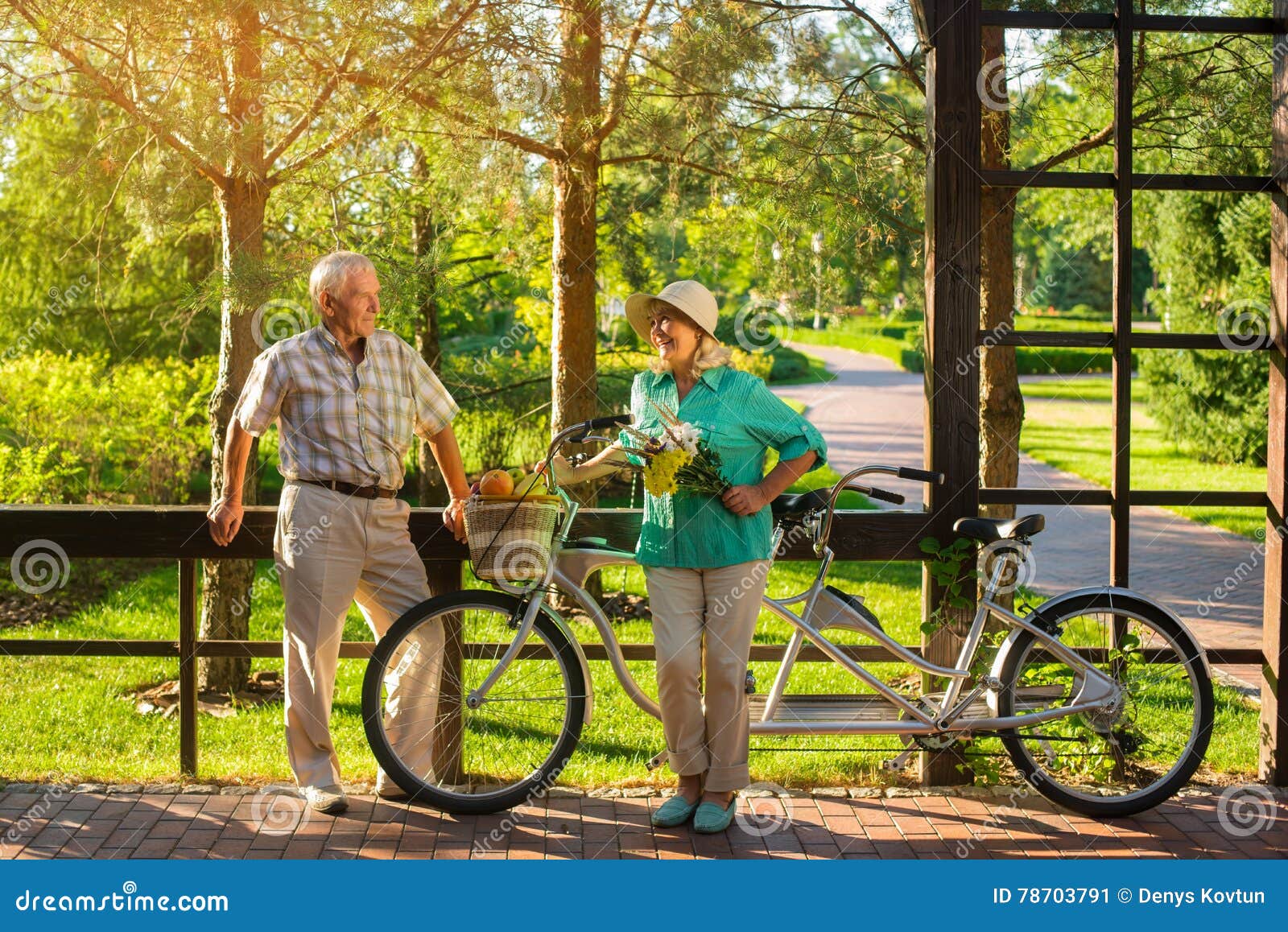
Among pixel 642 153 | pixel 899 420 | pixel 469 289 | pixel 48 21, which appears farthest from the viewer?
pixel 899 420

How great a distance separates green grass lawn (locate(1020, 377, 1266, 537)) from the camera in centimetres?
1421

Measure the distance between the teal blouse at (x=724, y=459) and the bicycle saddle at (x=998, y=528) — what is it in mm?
601

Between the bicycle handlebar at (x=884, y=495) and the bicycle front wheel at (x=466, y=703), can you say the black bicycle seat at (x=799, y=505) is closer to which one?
the bicycle handlebar at (x=884, y=495)

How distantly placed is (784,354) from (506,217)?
2107 cm

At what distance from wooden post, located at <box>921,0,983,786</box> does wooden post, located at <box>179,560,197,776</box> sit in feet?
8.27

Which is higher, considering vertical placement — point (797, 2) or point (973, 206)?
point (797, 2)

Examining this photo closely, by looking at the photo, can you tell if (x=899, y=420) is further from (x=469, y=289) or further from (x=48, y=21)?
(x=48, y=21)

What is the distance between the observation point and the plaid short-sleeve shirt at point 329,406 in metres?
3.97

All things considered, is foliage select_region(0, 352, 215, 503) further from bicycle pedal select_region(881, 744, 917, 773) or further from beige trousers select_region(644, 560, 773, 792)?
bicycle pedal select_region(881, 744, 917, 773)

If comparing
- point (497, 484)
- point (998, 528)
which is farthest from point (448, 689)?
point (998, 528)

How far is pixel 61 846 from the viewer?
150 inches

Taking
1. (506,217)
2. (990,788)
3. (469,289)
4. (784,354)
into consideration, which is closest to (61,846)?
(990,788)

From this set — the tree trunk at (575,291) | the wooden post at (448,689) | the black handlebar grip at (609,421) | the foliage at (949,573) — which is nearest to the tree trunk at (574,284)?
the tree trunk at (575,291)

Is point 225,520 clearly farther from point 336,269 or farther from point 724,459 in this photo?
point 724,459
